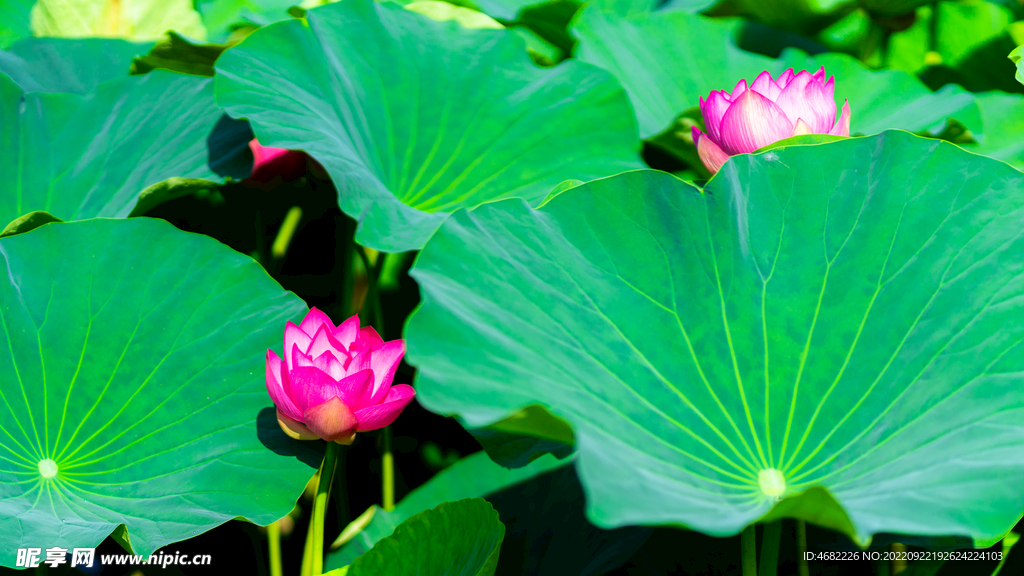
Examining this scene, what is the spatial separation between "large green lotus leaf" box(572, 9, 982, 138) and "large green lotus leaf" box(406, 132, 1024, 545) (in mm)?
595

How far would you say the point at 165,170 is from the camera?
1280mm

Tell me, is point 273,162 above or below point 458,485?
above

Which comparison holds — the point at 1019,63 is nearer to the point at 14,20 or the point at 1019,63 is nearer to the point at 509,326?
A: the point at 509,326

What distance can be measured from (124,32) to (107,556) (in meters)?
1.29

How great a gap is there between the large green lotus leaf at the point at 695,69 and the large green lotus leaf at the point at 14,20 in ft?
4.36

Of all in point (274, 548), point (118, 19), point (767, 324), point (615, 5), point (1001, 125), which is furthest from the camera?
point (615, 5)

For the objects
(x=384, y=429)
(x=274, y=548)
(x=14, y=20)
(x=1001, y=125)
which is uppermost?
(x=14, y=20)

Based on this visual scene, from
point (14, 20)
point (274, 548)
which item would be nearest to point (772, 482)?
point (274, 548)

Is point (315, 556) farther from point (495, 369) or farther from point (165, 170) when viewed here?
point (165, 170)

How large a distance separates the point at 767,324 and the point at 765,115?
0.31m

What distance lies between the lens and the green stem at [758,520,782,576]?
825 mm

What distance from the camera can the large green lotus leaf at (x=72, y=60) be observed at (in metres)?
1.51

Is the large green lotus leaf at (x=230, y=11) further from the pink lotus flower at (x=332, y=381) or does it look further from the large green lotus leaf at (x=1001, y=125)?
the large green lotus leaf at (x=1001, y=125)

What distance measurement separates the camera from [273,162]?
131cm
